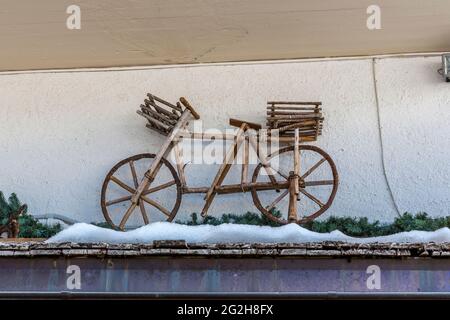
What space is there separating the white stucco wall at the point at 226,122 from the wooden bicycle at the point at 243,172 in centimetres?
18

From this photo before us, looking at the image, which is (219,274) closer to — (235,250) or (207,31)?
(235,250)

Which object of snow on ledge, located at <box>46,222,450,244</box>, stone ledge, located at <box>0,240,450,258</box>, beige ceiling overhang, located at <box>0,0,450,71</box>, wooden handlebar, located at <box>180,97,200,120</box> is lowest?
stone ledge, located at <box>0,240,450,258</box>

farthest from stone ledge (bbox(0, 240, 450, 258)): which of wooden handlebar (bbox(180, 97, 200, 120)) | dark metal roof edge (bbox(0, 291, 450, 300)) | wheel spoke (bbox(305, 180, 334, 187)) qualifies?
wooden handlebar (bbox(180, 97, 200, 120))

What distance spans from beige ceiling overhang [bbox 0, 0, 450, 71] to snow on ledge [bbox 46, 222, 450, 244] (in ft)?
8.97

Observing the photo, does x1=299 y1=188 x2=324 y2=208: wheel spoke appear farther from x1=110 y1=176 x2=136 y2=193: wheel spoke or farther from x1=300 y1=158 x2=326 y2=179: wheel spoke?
x1=110 y1=176 x2=136 y2=193: wheel spoke

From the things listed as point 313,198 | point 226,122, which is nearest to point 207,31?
point 226,122

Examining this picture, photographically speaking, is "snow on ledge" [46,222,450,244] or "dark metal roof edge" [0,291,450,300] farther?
"snow on ledge" [46,222,450,244]

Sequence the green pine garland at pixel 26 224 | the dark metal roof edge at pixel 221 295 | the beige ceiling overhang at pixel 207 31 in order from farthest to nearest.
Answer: the beige ceiling overhang at pixel 207 31
the green pine garland at pixel 26 224
the dark metal roof edge at pixel 221 295

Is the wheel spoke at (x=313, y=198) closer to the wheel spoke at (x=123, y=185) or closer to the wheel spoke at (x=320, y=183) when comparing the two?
the wheel spoke at (x=320, y=183)

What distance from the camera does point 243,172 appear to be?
7387mm

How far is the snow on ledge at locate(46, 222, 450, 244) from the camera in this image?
5059mm

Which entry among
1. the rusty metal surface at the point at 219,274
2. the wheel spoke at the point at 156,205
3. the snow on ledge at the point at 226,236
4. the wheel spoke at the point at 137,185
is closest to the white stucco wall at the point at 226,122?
the wheel spoke at the point at 156,205

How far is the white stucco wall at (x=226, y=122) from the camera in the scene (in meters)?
7.66

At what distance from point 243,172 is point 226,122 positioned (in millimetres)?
748
